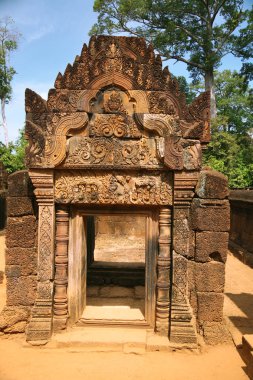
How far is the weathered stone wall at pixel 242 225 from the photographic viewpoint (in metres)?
11.4

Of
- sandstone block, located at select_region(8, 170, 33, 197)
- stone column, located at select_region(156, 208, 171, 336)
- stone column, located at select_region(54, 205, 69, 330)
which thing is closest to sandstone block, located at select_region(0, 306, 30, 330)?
stone column, located at select_region(54, 205, 69, 330)

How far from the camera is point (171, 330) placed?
16.9 ft

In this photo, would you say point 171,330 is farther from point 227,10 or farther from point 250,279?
point 227,10

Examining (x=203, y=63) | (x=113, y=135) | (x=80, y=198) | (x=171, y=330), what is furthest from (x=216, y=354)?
(x=203, y=63)

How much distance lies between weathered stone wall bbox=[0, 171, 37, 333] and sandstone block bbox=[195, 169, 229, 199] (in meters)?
2.68

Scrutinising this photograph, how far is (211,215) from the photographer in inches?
212

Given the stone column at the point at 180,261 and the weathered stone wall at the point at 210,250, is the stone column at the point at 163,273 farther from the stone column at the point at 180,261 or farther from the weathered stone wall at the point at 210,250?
the weathered stone wall at the point at 210,250

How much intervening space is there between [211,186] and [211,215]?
0.46 m

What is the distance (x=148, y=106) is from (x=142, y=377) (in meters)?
3.76

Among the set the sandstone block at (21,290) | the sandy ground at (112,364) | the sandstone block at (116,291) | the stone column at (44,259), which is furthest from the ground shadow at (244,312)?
the sandstone block at (21,290)

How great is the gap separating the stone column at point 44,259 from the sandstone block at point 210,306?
2354mm

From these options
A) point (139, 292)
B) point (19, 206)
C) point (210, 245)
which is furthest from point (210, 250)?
point (19, 206)

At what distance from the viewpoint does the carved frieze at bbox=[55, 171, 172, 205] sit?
5.24 metres

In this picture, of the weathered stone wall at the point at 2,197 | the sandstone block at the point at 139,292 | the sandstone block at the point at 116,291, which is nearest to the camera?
the sandstone block at the point at 139,292
